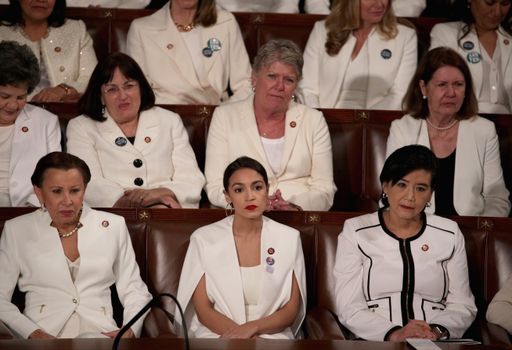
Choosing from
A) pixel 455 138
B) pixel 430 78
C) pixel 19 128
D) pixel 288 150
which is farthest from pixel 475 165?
pixel 19 128

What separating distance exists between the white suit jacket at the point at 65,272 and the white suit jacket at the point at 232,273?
6.8 inches

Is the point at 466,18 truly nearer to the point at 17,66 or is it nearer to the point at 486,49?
the point at 486,49

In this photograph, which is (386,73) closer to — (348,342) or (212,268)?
(212,268)

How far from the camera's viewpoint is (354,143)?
4246mm

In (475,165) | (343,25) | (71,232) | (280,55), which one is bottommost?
(71,232)

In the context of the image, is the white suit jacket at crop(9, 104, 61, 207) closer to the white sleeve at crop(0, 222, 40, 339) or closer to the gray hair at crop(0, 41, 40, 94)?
the gray hair at crop(0, 41, 40, 94)

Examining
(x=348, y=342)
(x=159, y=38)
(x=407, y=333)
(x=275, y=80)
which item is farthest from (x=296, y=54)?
(x=348, y=342)

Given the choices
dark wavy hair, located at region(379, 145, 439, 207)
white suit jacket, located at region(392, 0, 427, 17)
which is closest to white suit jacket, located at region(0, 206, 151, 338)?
dark wavy hair, located at region(379, 145, 439, 207)

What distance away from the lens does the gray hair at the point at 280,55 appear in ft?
13.1

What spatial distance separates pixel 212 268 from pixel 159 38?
5.21 ft

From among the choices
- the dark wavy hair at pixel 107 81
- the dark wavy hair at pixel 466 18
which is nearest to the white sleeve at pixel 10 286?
the dark wavy hair at pixel 107 81

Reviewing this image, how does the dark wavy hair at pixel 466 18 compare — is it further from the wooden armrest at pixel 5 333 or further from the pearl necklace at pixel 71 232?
the wooden armrest at pixel 5 333

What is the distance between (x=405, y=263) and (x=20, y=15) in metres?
2.14

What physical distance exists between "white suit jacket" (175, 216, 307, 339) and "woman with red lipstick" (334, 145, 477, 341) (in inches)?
6.2
